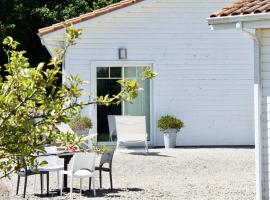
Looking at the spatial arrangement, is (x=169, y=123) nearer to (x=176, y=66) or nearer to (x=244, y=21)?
(x=176, y=66)

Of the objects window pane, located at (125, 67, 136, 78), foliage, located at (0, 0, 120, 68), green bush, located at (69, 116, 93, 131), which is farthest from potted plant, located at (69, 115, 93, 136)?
foliage, located at (0, 0, 120, 68)

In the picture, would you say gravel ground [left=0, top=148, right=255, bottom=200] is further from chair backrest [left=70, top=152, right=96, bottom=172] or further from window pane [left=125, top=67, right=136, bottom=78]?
window pane [left=125, top=67, right=136, bottom=78]

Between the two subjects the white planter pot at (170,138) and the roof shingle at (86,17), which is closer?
the roof shingle at (86,17)

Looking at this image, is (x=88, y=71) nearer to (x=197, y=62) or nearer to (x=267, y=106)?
(x=197, y=62)

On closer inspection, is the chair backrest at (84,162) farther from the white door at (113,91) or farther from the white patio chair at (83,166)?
the white door at (113,91)

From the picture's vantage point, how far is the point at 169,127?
68.4 feet

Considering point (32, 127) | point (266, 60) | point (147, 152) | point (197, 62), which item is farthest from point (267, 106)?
point (197, 62)

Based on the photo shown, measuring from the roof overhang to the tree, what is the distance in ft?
17.8

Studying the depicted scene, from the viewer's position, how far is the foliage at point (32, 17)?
3244 centimetres

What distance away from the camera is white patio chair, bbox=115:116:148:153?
64.0ft

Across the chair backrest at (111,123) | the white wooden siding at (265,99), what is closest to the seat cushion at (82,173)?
the white wooden siding at (265,99)

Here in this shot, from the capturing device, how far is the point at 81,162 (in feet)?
41.7

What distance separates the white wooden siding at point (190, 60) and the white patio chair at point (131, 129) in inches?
74.5

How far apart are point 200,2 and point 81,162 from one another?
1001 cm
